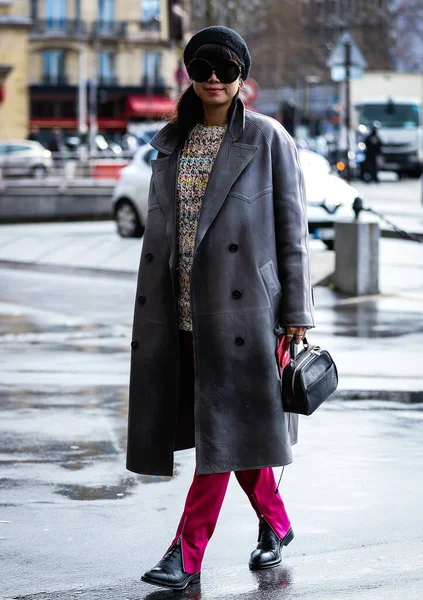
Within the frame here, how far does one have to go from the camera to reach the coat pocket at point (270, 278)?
5168 millimetres

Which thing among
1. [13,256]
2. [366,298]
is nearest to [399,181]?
[13,256]

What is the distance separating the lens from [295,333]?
5.22 metres

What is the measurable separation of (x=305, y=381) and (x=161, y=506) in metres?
1.47

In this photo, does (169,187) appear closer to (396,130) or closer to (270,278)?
(270,278)

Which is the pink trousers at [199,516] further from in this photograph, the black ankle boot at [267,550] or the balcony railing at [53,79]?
the balcony railing at [53,79]

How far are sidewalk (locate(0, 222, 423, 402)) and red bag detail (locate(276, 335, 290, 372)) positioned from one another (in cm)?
390

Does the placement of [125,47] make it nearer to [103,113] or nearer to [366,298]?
[103,113]

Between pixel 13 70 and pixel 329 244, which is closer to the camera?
pixel 329 244

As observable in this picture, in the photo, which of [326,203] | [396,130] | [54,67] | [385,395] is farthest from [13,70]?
[385,395]

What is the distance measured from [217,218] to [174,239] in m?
0.17

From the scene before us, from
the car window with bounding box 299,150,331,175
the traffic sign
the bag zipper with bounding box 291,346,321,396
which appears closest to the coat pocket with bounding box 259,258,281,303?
the bag zipper with bounding box 291,346,321,396

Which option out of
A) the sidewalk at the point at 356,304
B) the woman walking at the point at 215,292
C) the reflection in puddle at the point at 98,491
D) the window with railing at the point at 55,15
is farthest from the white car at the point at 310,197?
the window with railing at the point at 55,15

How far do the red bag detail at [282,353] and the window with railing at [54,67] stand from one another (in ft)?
261

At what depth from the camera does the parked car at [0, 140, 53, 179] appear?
132 feet
